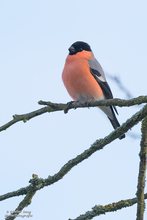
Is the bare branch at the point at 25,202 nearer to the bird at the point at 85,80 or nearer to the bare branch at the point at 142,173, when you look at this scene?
the bare branch at the point at 142,173

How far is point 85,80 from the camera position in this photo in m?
7.16

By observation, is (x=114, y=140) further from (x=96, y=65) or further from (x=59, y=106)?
(x=96, y=65)

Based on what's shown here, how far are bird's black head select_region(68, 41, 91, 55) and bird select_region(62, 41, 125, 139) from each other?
4 centimetres

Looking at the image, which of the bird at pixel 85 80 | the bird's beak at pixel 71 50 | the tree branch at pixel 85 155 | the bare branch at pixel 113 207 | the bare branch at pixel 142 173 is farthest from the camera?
the bird's beak at pixel 71 50

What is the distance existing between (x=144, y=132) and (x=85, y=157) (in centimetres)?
42

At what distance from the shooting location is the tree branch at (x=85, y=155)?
2.51 m

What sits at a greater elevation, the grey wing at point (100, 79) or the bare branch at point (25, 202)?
the grey wing at point (100, 79)

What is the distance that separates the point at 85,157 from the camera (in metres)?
2.68

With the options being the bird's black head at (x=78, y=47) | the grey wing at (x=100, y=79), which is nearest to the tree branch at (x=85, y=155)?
the grey wing at (x=100, y=79)

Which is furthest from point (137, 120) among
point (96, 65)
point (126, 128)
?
point (96, 65)

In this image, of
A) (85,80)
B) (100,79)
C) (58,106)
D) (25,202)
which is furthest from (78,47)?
(25,202)

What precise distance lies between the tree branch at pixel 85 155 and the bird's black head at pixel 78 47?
5341 mm

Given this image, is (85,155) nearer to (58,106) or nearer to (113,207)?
(113,207)

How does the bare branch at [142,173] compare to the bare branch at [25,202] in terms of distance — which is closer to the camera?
the bare branch at [142,173]
